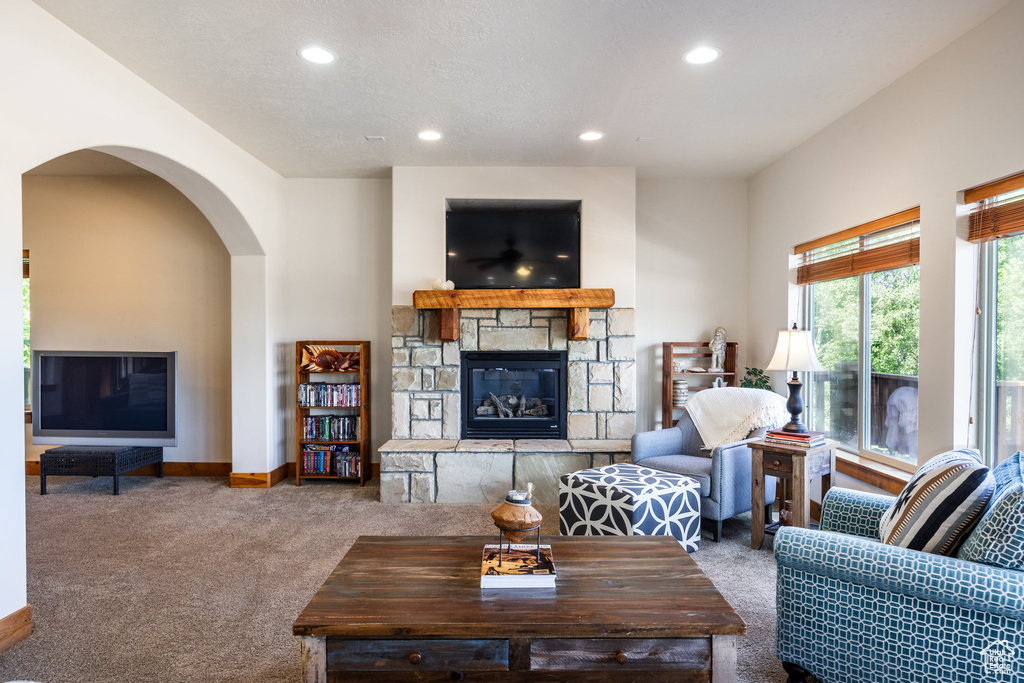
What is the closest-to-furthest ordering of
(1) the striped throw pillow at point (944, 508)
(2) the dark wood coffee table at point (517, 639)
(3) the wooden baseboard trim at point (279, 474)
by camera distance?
(2) the dark wood coffee table at point (517, 639) → (1) the striped throw pillow at point (944, 508) → (3) the wooden baseboard trim at point (279, 474)

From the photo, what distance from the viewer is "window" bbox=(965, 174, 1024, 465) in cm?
253

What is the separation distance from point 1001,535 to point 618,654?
3.73ft

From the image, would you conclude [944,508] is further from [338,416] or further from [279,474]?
[279,474]

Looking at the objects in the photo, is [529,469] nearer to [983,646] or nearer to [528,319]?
[528,319]

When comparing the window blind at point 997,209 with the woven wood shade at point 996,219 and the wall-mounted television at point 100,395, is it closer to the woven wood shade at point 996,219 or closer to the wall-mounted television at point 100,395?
the woven wood shade at point 996,219

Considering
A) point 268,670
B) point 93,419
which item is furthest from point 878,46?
point 93,419

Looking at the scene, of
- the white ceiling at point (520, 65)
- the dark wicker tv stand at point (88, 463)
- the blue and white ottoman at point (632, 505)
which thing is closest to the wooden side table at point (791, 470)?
the blue and white ottoman at point (632, 505)

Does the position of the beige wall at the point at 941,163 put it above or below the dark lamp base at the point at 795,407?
above

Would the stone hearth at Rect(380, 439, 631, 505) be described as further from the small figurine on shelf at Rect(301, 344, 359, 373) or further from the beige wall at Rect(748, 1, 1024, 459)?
the beige wall at Rect(748, 1, 1024, 459)

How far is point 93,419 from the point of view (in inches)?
191

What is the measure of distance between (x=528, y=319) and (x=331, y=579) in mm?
3197

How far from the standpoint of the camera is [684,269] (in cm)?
526

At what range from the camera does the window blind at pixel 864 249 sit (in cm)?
317

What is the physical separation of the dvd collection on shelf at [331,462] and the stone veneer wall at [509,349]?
536 millimetres
